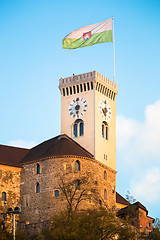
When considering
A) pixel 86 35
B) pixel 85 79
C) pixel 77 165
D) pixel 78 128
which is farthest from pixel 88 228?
pixel 86 35

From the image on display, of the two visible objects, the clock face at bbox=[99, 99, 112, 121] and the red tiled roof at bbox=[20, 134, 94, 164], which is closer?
the red tiled roof at bbox=[20, 134, 94, 164]

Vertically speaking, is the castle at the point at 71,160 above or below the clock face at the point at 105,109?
below

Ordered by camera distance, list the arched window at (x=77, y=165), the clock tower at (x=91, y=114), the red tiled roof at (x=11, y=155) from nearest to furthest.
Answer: the arched window at (x=77, y=165)
the red tiled roof at (x=11, y=155)
the clock tower at (x=91, y=114)

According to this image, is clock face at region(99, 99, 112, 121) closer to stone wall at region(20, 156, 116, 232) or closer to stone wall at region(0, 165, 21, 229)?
stone wall at region(20, 156, 116, 232)

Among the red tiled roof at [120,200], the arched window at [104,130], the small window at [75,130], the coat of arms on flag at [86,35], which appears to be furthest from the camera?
the red tiled roof at [120,200]

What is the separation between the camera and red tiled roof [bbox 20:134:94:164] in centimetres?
9100

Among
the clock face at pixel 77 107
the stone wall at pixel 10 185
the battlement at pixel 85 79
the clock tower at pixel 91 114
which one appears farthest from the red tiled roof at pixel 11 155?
the battlement at pixel 85 79

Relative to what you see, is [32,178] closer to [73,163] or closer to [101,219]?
[73,163]

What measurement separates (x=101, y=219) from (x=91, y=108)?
19.8 m

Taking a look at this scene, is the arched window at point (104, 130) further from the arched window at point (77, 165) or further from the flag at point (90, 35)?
the flag at point (90, 35)

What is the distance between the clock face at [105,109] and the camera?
97.9 meters

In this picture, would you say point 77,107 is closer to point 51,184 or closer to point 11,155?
point 11,155

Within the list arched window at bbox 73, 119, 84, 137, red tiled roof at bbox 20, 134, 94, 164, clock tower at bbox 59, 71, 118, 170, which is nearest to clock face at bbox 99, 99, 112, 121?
clock tower at bbox 59, 71, 118, 170

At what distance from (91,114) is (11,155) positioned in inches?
503
